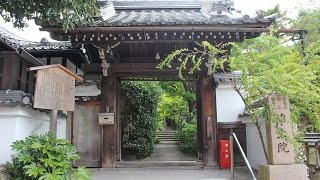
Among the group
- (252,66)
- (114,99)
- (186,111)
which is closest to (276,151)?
(252,66)

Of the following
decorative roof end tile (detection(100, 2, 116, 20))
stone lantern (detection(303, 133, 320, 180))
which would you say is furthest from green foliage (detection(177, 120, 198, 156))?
stone lantern (detection(303, 133, 320, 180))

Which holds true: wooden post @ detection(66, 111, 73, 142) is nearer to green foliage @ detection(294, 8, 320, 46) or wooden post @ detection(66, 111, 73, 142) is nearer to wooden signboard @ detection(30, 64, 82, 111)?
wooden signboard @ detection(30, 64, 82, 111)

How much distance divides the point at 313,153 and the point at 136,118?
8237 millimetres

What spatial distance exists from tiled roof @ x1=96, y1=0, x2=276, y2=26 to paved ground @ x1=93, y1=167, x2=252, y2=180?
11.6ft

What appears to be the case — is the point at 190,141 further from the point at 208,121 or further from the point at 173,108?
the point at 208,121

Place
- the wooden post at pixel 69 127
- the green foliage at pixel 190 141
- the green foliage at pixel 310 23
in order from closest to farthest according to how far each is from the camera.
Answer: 1. the wooden post at pixel 69 127
2. the green foliage at pixel 310 23
3. the green foliage at pixel 190 141

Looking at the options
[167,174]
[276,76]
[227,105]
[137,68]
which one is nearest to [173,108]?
[227,105]

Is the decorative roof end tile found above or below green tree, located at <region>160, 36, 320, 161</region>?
above

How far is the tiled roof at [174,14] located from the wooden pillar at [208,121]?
1.96 metres

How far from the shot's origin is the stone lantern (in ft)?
19.8

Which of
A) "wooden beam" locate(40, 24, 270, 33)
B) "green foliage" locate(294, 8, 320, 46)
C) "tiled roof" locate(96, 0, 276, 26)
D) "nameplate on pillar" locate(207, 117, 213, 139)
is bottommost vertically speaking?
"nameplate on pillar" locate(207, 117, 213, 139)

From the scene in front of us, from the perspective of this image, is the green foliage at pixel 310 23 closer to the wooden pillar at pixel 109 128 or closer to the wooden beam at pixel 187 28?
the wooden beam at pixel 187 28

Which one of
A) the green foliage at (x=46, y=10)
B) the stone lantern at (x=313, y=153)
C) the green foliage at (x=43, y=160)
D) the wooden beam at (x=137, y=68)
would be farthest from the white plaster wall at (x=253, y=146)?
the green foliage at (x=46, y=10)

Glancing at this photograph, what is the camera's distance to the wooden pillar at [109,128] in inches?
332
